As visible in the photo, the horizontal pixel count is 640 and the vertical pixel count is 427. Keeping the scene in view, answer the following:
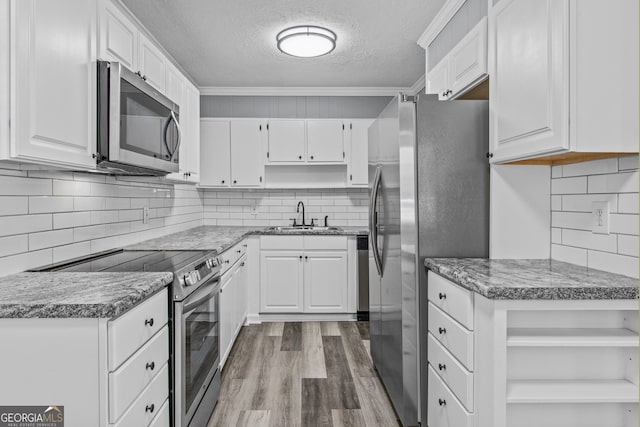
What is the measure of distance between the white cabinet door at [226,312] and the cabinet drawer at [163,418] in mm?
993

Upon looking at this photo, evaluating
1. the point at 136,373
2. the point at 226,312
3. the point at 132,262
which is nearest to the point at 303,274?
the point at 226,312

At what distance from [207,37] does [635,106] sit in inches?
110

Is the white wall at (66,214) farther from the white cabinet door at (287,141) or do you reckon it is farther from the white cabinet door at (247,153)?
the white cabinet door at (287,141)

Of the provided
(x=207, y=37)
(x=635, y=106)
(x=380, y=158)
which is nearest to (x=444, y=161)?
(x=380, y=158)

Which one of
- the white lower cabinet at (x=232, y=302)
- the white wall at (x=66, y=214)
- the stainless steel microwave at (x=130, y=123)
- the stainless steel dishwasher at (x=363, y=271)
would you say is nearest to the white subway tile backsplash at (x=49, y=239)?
the white wall at (x=66, y=214)

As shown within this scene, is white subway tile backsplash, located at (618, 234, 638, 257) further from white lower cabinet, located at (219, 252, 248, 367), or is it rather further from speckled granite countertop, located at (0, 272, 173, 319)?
white lower cabinet, located at (219, 252, 248, 367)

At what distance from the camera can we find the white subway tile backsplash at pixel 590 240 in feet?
5.13

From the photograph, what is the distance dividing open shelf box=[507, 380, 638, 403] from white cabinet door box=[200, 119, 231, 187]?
3.45m

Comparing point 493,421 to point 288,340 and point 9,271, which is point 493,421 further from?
point 288,340

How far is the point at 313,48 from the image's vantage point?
2996mm

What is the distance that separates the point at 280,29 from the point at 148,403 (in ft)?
8.44

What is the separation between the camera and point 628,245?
148 centimetres

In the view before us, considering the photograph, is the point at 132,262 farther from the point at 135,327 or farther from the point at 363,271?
the point at 363,271

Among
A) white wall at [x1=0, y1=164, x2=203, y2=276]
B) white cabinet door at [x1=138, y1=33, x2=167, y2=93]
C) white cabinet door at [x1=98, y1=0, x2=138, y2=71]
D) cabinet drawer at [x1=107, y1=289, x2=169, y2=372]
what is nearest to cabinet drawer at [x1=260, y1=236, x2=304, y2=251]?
white wall at [x1=0, y1=164, x2=203, y2=276]
